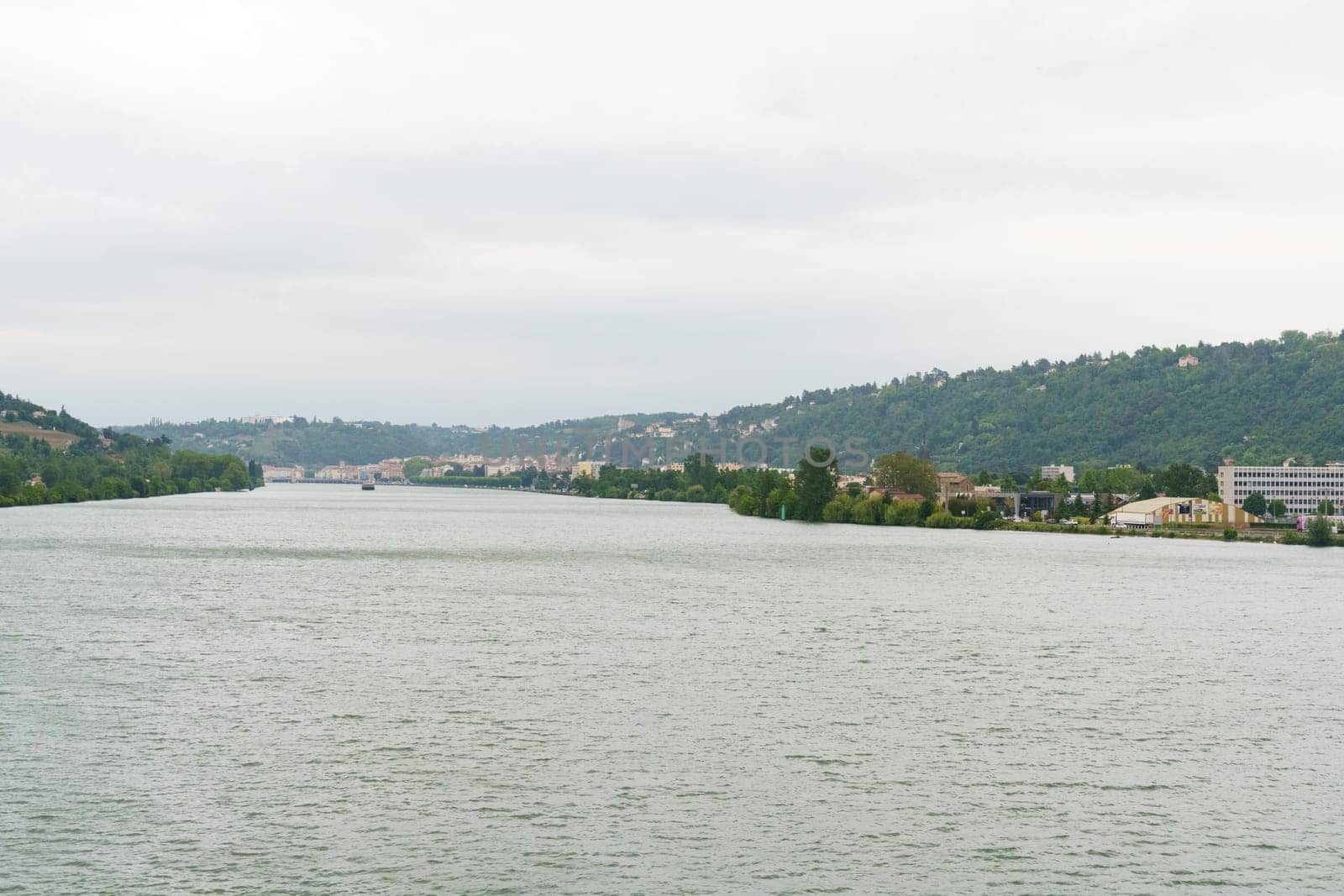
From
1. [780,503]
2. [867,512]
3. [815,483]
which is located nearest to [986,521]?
[867,512]

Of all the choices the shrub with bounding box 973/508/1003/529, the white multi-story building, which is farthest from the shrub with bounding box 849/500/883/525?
the white multi-story building

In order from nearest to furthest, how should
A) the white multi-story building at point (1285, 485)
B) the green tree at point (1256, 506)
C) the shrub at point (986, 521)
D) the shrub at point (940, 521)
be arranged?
the shrub at point (986, 521) < the shrub at point (940, 521) < the green tree at point (1256, 506) < the white multi-story building at point (1285, 485)

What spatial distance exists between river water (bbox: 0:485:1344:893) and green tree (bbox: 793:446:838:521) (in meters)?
83.1

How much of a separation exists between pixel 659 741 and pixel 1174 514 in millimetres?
124709

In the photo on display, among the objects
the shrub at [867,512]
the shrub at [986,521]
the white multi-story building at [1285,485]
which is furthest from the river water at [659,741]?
the white multi-story building at [1285,485]

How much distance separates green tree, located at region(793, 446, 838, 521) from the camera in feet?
461

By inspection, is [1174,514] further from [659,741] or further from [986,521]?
[659,741]

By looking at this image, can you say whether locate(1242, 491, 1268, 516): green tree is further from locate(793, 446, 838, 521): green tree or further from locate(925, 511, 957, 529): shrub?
locate(793, 446, 838, 521): green tree

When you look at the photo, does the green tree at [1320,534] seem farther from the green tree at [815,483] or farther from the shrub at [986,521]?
the green tree at [815,483]

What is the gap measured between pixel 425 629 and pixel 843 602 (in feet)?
60.6

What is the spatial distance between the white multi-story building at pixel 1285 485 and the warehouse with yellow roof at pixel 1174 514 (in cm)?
3631

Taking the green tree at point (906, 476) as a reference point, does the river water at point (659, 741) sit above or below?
below

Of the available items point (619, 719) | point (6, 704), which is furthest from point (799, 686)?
point (6, 704)

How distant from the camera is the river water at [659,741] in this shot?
1900cm
